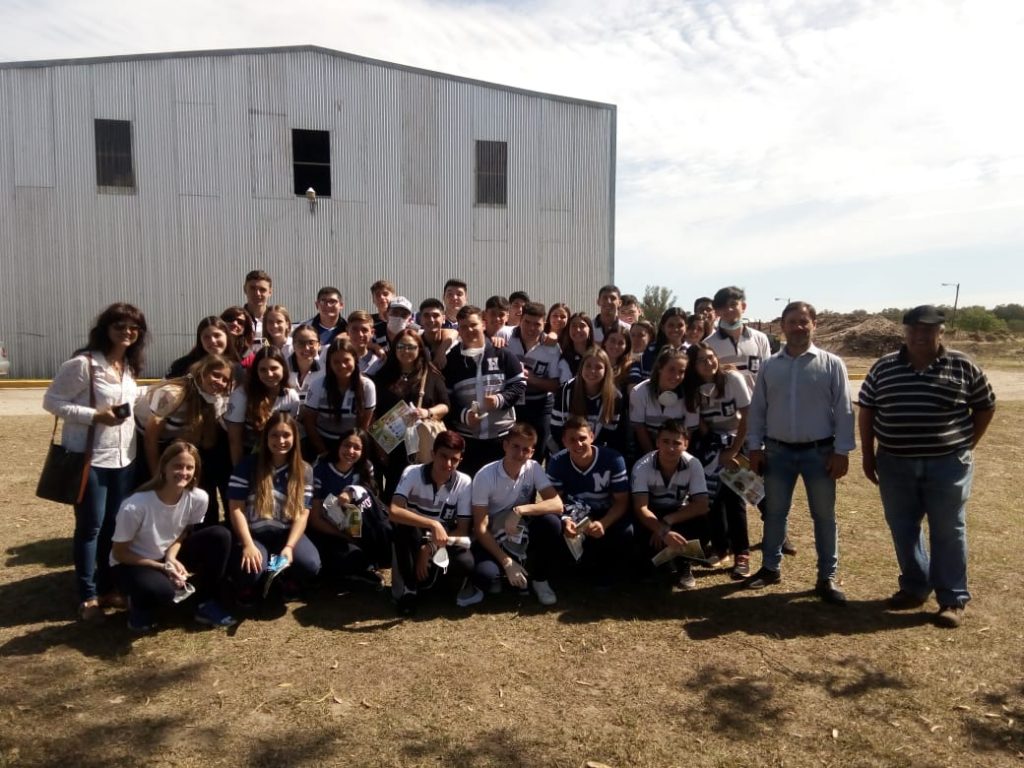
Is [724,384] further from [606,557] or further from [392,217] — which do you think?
[392,217]

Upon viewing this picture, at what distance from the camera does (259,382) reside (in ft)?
16.2

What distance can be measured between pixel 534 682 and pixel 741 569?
2106mm

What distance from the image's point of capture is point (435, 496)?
4.95m

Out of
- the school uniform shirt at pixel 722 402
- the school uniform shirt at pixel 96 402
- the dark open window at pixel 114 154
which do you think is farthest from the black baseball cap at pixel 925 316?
the dark open window at pixel 114 154

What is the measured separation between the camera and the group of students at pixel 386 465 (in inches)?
174

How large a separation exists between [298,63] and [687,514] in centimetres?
1651

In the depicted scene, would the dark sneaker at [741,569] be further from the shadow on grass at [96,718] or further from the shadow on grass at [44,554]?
the shadow on grass at [44,554]

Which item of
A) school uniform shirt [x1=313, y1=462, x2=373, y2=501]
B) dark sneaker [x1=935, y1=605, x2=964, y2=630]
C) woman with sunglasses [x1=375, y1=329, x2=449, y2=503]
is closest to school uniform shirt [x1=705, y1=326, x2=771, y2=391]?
dark sneaker [x1=935, y1=605, x2=964, y2=630]

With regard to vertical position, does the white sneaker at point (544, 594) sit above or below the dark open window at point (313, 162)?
below

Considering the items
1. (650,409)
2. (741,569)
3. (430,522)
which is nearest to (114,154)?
(430,522)

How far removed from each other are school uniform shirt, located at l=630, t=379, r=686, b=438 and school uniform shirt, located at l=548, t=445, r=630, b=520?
1.39 ft

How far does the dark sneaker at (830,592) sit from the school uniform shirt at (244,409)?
145 inches

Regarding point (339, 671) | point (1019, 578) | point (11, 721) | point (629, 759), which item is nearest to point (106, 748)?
point (11, 721)

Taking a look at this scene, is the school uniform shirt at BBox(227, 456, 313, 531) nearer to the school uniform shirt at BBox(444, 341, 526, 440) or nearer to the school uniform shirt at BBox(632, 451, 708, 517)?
the school uniform shirt at BBox(444, 341, 526, 440)
